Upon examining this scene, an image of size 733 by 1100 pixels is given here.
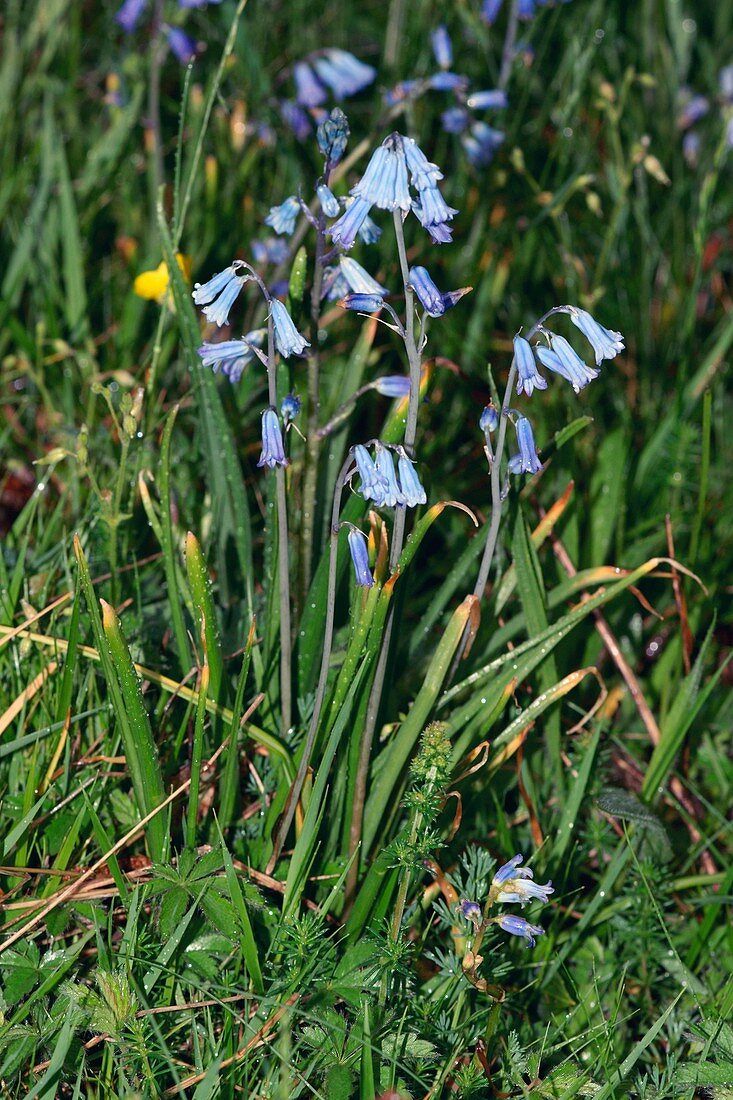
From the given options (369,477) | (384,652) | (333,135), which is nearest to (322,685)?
(384,652)

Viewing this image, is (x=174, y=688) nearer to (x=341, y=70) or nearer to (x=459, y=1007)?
(x=459, y=1007)

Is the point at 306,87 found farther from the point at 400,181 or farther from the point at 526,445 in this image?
the point at 526,445

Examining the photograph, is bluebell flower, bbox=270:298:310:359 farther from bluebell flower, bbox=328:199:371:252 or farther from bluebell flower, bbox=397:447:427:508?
bluebell flower, bbox=397:447:427:508

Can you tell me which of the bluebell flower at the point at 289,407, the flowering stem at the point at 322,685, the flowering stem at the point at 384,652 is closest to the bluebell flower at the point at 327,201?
the flowering stem at the point at 384,652

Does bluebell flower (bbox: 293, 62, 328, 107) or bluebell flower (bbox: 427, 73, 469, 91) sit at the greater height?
→ bluebell flower (bbox: 427, 73, 469, 91)

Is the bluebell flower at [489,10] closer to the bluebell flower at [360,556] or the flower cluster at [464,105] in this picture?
the flower cluster at [464,105]

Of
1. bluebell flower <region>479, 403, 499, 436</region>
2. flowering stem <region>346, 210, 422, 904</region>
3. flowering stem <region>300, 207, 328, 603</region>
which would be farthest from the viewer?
flowering stem <region>300, 207, 328, 603</region>

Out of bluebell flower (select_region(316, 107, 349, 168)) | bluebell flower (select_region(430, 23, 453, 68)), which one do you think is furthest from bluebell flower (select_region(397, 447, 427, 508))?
bluebell flower (select_region(430, 23, 453, 68))
